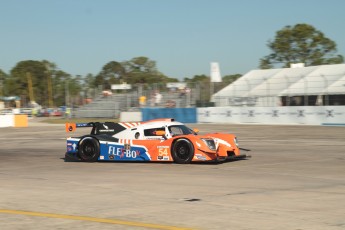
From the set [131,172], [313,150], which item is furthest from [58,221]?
[313,150]

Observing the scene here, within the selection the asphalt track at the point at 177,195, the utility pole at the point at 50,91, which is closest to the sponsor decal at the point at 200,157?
the asphalt track at the point at 177,195

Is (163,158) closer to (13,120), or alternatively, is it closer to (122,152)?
(122,152)

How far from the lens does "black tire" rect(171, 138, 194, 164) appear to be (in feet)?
48.5

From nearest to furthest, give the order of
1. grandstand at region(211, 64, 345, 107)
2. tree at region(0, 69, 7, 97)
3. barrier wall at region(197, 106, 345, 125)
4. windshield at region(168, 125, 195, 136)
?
windshield at region(168, 125, 195, 136) → barrier wall at region(197, 106, 345, 125) → grandstand at region(211, 64, 345, 107) → tree at region(0, 69, 7, 97)

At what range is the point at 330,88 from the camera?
44469 mm

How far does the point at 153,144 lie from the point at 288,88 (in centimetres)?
3507

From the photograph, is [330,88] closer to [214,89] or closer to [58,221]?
[214,89]

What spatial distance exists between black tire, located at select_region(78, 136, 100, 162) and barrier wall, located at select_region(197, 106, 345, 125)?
22293mm

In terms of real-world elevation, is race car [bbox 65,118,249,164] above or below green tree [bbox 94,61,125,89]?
below

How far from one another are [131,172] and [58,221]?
6139mm

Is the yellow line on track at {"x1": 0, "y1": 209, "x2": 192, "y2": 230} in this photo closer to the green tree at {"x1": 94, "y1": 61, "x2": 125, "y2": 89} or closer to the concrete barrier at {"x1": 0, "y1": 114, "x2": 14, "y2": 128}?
the concrete barrier at {"x1": 0, "y1": 114, "x2": 14, "y2": 128}

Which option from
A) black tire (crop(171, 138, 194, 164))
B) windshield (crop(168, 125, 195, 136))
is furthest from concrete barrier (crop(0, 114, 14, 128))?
black tire (crop(171, 138, 194, 164))

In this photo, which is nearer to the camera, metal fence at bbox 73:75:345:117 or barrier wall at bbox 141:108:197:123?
barrier wall at bbox 141:108:197:123

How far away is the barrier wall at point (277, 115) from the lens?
117 feet
